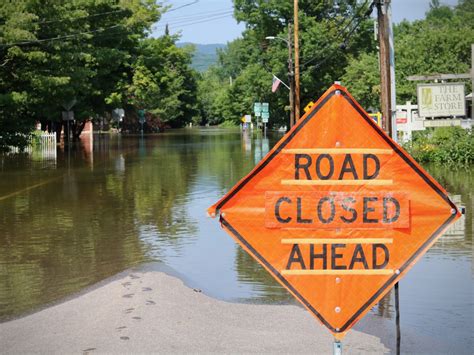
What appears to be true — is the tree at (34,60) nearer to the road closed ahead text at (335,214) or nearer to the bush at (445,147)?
the bush at (445,147)

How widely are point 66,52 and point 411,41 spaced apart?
2776 centimetres

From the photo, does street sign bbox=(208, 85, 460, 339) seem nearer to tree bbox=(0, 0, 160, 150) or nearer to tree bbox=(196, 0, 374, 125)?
tree bbox=(0, 0, 160, 150)

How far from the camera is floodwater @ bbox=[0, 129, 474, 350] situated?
8766 mm

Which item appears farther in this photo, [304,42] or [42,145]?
[304,42]

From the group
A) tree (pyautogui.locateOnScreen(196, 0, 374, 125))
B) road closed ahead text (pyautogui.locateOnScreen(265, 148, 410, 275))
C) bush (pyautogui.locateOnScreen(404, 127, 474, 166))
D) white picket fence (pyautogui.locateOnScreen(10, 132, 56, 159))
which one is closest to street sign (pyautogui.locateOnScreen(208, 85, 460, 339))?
road closed ahead text (pyautogui.locateOnScreen(265, 148, 410, 275))

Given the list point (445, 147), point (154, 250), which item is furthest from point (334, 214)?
point (445, 147)

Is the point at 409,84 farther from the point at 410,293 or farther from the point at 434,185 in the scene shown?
the point at 434,185

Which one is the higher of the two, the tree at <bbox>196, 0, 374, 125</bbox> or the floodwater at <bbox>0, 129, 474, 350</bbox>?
the tree at <bbox>196, 0, 374, 125</bbox>

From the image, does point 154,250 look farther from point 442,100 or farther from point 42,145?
point 42,145

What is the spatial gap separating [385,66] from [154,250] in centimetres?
716

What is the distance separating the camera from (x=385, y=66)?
1683 cm

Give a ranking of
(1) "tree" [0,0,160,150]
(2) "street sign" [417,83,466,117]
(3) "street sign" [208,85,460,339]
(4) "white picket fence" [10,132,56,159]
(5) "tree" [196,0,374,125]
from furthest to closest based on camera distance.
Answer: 1. (5) "tree" [196,0,374,125]
2. (4) "white picket fence" [10,132,56,159]
3. (1) "tree" [0,0,160,150]
4. (2) "street sign" [417,83,466,117]
5. (3) "street sign" [208,85,460,339]

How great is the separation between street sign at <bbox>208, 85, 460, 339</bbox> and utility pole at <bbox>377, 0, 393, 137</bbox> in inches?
412

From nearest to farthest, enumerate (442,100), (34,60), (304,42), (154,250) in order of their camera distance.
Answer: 1. (154,250)
2. (442,100)
3. (34,60)
4. (304,42)
